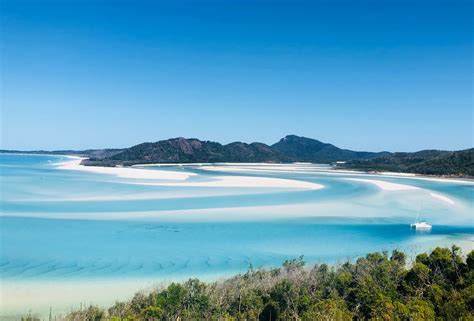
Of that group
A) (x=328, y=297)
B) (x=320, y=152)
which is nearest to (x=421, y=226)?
(x=328, y=297)

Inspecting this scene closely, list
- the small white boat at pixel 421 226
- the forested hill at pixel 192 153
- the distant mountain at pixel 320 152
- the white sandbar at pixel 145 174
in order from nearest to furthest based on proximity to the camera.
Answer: the small white boat at pixel 421 226, the white sandbar at pixel 145 174, the forested hill at pixel 192 153, the distant mountain at pixel 320 152

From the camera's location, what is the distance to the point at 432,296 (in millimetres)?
9336

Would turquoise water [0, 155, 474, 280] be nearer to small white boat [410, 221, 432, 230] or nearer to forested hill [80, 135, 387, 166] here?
small white boat [410, 221, 432, 230]

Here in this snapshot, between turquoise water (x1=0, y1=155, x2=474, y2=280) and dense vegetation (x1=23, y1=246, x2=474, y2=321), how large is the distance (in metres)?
4.26

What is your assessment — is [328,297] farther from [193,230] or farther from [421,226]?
[421,226]

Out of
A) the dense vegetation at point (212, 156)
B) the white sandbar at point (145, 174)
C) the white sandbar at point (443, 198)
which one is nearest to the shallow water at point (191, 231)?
the white sandbar at point (443, 198)

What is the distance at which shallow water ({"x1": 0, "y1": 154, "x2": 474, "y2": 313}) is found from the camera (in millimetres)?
15406

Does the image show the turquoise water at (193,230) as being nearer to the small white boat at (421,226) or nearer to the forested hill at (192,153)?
the small white boat at (421,226)

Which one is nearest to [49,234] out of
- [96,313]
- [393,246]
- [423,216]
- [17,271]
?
[17,271]

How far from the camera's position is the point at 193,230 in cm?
2177

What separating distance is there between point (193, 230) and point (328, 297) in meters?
12.6

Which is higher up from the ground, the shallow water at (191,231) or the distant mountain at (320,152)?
the distant mountain at (320,152)

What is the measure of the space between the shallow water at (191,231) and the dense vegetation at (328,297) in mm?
3905

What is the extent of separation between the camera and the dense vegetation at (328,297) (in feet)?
27.3
